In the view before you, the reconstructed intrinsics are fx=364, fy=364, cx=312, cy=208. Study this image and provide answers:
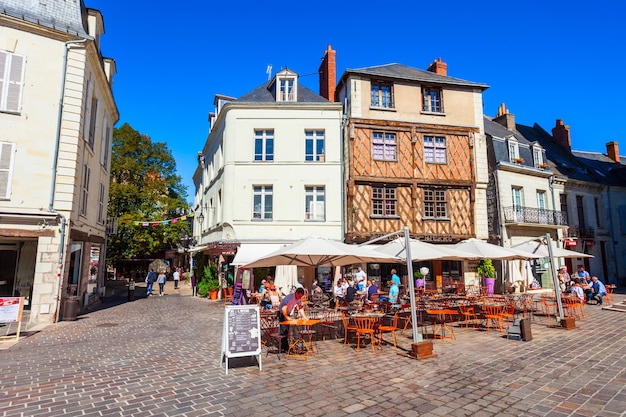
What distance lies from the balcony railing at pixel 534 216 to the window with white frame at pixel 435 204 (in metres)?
4.19

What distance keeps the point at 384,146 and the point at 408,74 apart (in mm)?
4557

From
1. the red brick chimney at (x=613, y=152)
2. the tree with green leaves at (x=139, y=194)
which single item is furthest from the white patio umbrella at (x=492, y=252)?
the red brick chimney at (x=613, y=152)

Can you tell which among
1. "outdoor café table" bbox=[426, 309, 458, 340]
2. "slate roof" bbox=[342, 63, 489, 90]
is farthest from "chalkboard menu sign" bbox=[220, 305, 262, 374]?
"slate roof" bbox=[342, 63, 489, 90]

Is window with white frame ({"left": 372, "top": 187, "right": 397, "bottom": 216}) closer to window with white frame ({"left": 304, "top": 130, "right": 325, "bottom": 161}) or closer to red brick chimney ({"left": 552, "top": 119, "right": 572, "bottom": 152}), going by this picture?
window with white frame ({"left": 304, "top": 130, "right": 325, "bottom": 161})

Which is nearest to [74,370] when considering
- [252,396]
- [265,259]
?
[252,396]

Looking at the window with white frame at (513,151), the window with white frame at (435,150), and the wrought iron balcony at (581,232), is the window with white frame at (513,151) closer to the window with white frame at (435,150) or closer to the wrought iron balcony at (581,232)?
the window with white frame at (435,150)

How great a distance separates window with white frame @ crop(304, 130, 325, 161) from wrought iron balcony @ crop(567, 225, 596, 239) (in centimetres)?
1727

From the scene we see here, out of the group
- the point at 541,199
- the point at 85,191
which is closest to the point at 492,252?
the point at 541,199

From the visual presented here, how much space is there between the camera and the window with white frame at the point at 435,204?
1844 cm

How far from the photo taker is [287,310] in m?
7.14

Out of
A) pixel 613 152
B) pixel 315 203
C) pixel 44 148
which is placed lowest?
pixel 315 203

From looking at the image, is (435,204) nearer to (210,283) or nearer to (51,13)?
(210,283)

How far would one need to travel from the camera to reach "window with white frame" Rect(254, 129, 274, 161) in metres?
17.2

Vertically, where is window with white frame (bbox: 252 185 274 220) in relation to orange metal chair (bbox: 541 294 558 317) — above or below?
above
